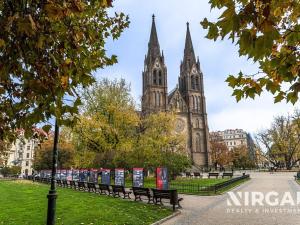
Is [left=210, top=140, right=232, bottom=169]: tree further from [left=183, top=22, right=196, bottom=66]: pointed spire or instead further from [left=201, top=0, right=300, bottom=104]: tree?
[left=201, top=0, right=300, bottom=104]: tree

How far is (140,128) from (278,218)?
88.3 feet

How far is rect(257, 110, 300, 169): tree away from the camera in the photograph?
192 feet

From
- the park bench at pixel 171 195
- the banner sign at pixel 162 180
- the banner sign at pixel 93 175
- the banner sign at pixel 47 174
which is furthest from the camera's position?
the banner sign at pixel 47 174

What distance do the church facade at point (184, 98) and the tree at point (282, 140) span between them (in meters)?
14.0

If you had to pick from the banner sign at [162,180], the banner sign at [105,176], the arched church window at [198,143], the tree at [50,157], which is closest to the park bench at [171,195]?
the banner sign at [162,180]

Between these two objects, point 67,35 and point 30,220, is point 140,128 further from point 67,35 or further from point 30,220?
point 67,35

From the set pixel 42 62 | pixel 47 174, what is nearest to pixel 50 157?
pixel 47 174

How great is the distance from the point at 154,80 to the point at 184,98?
33.4ft

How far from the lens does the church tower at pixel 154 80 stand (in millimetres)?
69875

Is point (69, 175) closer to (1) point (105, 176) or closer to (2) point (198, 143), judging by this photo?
(1) point (105, 176)

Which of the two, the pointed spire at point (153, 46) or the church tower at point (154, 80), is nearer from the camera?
the church tower at point (154, 80)

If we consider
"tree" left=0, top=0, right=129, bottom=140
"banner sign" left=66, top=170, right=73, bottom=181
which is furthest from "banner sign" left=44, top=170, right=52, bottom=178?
"tree" left=0, top=0, right=129, bottom=140

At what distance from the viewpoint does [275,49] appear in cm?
518
